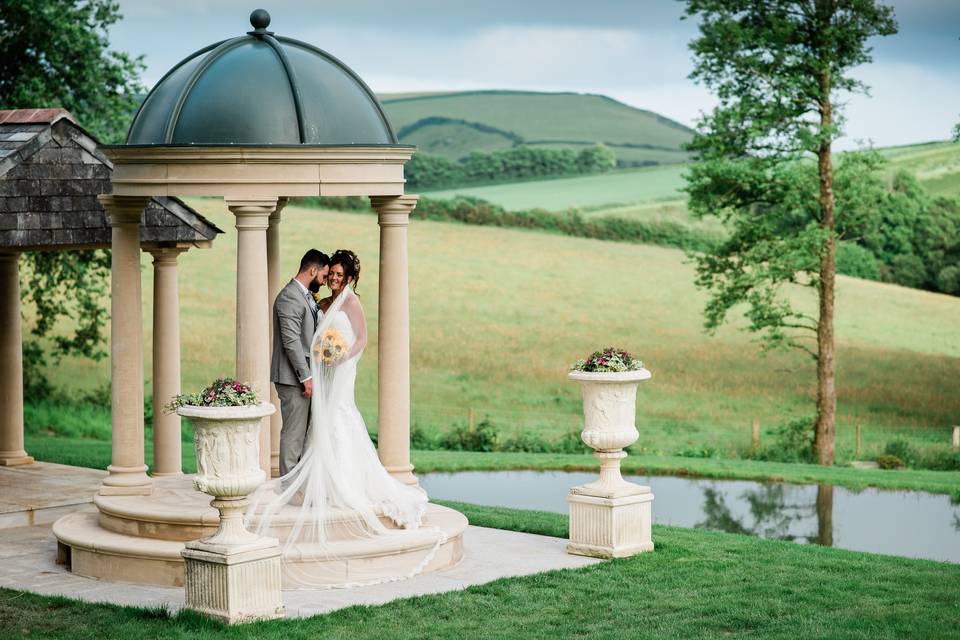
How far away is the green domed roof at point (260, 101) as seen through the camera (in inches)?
500

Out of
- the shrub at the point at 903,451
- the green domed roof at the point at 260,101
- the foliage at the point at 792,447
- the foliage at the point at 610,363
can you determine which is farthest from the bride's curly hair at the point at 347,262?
the shrub at the point at 903,451

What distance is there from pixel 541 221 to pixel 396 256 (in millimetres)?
45728

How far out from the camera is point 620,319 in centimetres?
4606

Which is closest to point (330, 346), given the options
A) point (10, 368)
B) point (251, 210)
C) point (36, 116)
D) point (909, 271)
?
point (251, 210)

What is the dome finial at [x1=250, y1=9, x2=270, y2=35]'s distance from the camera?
44.5 feet

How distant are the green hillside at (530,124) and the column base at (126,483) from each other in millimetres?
60681

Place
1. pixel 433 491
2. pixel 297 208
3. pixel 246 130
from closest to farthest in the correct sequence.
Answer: pixel 246 130
pixel 433 491
pixel 297 208

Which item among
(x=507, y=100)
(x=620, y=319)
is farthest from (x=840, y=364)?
(x=507, y=100)

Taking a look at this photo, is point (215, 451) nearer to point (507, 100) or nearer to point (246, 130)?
point (246, 130)

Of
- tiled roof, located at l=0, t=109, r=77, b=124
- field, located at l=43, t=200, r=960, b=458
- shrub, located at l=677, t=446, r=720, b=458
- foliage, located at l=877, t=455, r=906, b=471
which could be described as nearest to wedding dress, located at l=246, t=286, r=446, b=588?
tiled roof, located at l=0, t=109, r=77, b=124

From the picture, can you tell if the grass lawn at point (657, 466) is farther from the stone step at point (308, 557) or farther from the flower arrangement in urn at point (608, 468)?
the flower arrangement in urn at point (608, 468)

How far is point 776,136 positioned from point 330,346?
62.9 ft

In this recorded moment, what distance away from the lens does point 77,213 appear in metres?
15.7

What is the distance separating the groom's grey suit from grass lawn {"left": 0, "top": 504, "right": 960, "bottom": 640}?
5.69 feet
